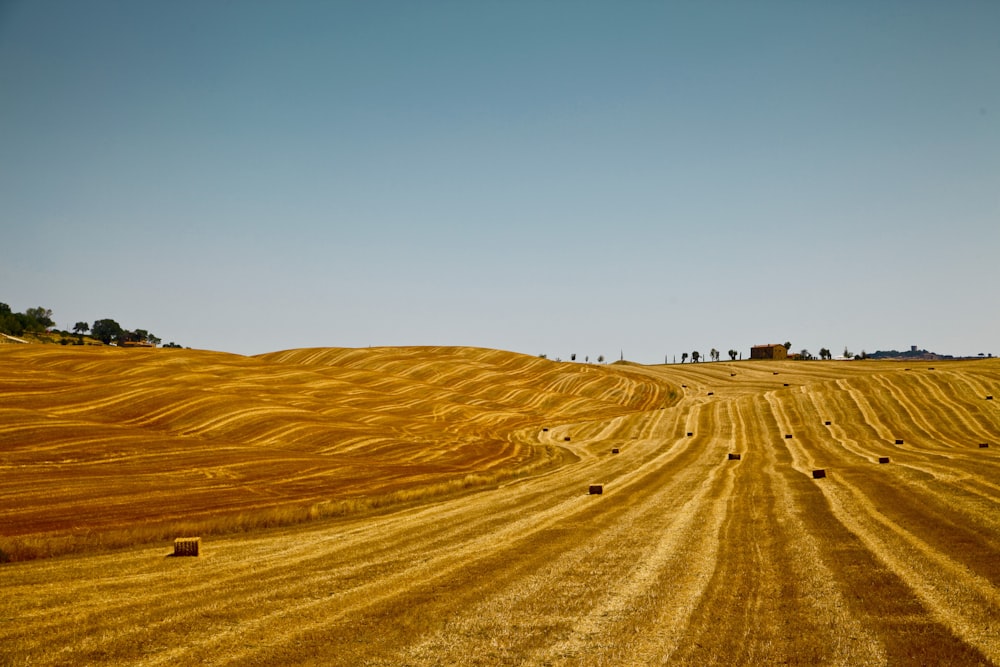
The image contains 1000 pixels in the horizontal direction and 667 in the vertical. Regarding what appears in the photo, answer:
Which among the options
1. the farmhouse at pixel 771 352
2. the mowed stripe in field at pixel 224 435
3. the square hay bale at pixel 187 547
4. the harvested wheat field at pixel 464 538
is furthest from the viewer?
the farmhouse at pixel 771 352

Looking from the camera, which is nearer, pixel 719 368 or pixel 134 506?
pixel 134 506

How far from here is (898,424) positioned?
210 ft

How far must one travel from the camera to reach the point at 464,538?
74.1 ft

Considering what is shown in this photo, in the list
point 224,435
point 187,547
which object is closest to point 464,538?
point 187,547

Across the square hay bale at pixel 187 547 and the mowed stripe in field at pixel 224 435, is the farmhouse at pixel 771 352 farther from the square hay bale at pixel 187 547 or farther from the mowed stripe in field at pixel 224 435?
the square hay bale at pixel 187 547

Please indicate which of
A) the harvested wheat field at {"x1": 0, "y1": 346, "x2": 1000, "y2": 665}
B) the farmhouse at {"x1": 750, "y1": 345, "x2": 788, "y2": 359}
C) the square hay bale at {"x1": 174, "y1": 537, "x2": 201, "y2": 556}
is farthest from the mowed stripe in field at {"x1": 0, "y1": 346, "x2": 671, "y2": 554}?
the farmhouse at {"x1": 750, "y1": 345, "x2": 788, "y2": 359}

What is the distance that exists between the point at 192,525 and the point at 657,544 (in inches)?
670

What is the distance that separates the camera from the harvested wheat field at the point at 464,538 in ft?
41.3

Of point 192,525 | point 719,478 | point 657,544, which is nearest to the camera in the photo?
point 657,544

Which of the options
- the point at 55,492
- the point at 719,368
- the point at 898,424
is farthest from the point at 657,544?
the point at 719,368

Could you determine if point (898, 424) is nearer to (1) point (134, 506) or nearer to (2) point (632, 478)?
(2) point (632, 478)

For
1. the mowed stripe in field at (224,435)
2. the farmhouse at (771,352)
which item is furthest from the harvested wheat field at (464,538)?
the farmhouse at (771,352)

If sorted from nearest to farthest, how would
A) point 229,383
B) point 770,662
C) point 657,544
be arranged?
point 770,662 → point 657,544 → point 229,383

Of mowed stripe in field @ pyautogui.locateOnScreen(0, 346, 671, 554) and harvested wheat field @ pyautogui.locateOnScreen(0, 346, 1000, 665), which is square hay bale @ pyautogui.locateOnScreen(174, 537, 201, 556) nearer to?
harvested wheat field @ pyautogui.locateOnScreen(0, 346, 1000, 665)
